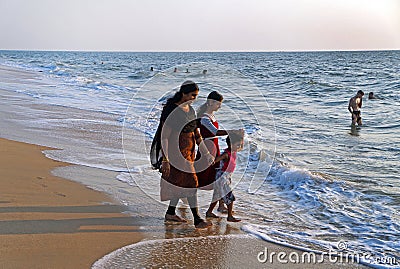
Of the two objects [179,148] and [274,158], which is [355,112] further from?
[179,148]

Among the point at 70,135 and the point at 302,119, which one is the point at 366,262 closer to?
the point at 70,135

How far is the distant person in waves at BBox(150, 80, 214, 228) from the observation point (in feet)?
15.0

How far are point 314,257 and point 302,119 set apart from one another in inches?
435

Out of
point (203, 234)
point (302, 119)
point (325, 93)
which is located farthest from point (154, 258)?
point (325, 93)

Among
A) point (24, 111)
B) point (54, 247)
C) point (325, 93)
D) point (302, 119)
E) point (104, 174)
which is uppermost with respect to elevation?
point (325, 93)

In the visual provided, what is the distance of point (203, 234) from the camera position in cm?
451

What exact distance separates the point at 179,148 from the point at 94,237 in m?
1.20

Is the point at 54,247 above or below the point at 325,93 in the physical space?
below

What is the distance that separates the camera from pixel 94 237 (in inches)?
164

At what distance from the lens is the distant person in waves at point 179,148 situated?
180 inches

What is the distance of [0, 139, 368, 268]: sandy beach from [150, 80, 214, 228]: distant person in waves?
32 cm

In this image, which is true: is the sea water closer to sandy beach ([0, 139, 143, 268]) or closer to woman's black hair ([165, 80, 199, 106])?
sandy beach ([0, 139, 143, 268])

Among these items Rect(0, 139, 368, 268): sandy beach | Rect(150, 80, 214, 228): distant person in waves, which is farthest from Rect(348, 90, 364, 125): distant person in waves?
Rect(150, 80, 214, 228): distant person in waves

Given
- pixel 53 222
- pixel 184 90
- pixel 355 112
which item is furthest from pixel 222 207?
pixel 355 112
